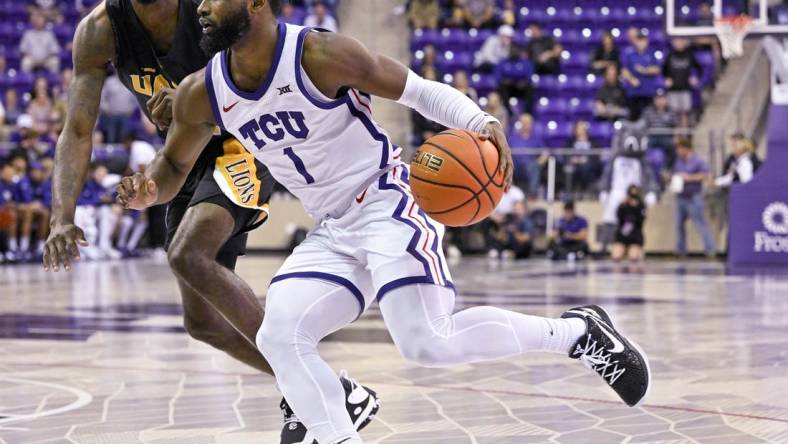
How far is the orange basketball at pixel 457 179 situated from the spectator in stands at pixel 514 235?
1403 cm

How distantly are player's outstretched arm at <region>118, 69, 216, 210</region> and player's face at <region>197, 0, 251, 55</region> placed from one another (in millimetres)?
213

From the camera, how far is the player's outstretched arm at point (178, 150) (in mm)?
4109

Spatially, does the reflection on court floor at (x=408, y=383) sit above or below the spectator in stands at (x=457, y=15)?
below

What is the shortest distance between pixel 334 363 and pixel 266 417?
1650 millimetres

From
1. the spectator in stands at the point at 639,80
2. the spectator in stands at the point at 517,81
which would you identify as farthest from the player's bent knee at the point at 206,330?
the spectator in stands at the point at 517,81

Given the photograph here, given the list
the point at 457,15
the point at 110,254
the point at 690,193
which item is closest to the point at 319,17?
the point at 457,15

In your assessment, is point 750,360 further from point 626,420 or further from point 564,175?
point 564,175

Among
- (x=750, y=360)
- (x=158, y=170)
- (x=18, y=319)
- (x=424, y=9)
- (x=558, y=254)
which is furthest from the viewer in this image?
(x=424, y=9)

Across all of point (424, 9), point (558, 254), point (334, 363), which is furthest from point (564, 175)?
point (334, 363)

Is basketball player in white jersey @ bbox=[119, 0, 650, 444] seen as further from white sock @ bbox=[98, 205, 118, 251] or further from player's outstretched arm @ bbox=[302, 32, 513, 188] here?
white sock @ bbox=[98, 205, 118, 251]

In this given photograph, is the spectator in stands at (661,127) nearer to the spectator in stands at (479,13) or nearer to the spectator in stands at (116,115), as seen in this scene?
the spectator in stands at (479,13)

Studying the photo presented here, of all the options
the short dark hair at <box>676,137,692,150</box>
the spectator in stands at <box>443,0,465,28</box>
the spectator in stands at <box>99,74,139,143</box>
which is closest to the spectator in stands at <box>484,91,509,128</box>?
the spectator in stands at <box>443,0,465,28</box>

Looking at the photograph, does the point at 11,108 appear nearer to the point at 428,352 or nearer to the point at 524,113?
the point at 524,113

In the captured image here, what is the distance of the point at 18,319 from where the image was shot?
914 cm
